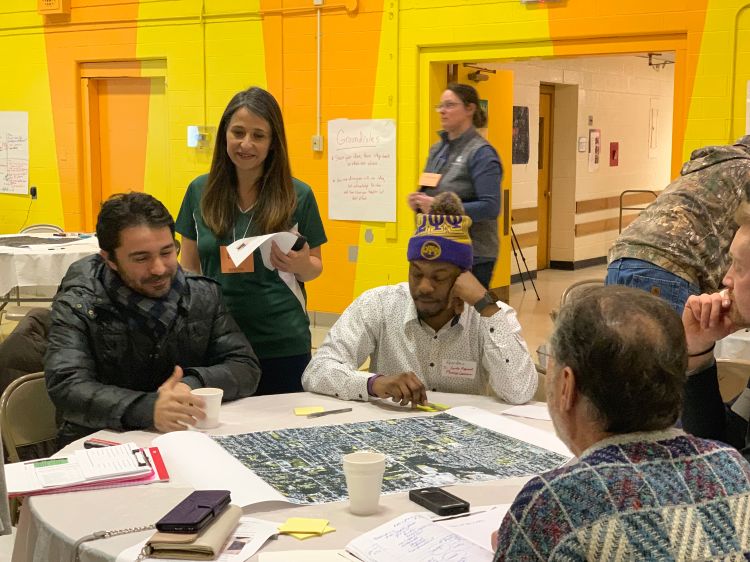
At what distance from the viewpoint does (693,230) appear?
10.2 feet

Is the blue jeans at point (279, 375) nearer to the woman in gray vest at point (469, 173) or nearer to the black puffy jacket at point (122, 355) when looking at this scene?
the black puffy jacket at point (122, 355)

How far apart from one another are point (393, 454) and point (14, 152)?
8652 mm

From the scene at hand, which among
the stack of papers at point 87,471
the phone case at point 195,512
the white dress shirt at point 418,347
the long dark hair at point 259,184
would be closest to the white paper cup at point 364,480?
the phone case at point 195,512

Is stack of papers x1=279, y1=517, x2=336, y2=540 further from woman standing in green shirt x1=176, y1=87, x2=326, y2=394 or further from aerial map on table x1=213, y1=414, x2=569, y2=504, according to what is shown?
woman standing in green shirt x1=176, y1=87, x2=326, y2=394

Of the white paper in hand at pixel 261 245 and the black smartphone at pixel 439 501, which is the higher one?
the white paper in hand at pixel 261 245

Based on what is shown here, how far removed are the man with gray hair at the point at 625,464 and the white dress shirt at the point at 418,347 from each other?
62.2 inches

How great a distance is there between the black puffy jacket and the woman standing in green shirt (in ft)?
0.79

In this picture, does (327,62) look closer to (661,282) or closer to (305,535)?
(661,282)

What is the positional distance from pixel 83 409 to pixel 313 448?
0.67m

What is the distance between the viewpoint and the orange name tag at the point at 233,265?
319 centimetres

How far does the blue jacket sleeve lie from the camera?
537 cm

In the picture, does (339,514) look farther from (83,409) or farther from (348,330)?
(348,330)

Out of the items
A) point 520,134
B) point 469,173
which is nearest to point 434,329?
point 469,173

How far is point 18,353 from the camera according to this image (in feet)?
10.3
